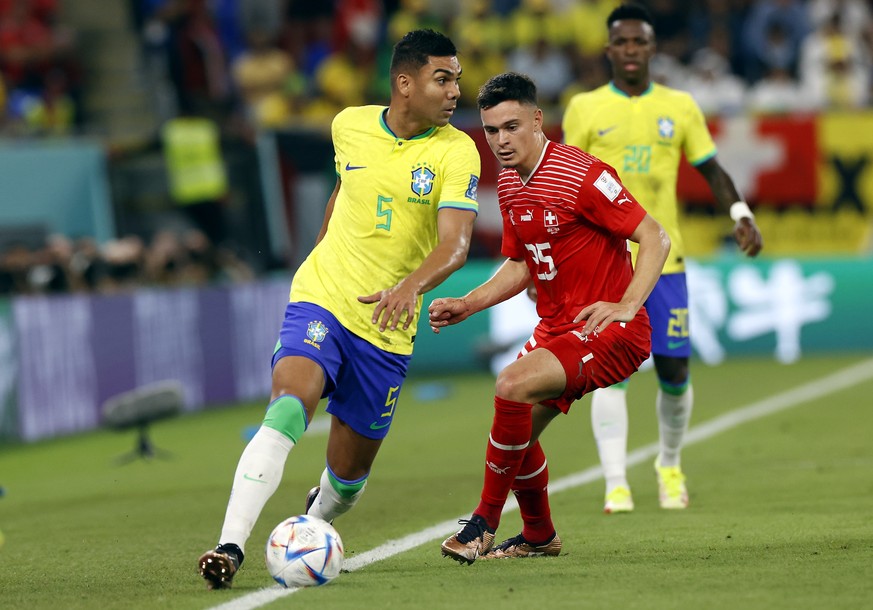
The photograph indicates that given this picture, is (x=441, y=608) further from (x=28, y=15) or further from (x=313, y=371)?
(x=28, y=15)

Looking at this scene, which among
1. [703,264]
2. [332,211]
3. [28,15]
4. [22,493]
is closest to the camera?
[332,211]

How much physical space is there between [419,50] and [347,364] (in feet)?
4.43

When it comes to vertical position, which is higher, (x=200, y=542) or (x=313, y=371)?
(x=313, y=371)

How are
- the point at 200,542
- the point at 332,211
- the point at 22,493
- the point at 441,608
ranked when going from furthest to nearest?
the point at 22,493
the point at 200,542
the point at 332,211
the point at 441,608

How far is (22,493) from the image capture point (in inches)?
441

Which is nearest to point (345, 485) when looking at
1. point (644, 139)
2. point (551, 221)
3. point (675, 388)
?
point (551, 221)

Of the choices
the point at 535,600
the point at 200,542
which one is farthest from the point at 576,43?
the point at 535,600

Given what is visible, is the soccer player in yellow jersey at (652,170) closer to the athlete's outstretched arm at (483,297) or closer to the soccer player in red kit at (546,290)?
the soccer player in red kit at (546,290)

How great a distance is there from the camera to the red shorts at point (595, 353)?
6.86 m

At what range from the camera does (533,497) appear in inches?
284

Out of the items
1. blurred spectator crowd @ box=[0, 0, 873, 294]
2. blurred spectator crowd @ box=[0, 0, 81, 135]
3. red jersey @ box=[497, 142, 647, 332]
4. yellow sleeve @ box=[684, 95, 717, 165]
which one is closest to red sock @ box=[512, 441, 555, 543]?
red jersey @ box=[497, 142, 647, 332]

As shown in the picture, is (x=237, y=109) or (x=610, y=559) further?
(x=237, y=109)

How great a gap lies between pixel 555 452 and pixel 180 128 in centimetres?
928

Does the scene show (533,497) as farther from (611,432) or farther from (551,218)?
(611,432)
